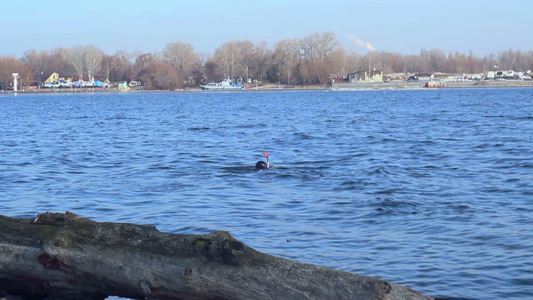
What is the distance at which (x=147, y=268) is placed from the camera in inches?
239

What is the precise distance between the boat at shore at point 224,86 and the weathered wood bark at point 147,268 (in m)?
183

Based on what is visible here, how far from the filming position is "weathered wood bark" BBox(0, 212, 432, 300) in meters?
5.78

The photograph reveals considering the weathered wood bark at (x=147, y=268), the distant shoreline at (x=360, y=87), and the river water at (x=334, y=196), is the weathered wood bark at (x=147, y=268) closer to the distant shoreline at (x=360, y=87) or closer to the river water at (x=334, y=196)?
the river water at (x=334, y=196)

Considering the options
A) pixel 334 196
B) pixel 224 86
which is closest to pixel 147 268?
pixel 334 196

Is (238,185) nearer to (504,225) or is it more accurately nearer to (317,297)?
(504,225)

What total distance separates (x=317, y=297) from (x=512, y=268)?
4.76m

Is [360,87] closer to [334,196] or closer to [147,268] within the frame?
[334,196]

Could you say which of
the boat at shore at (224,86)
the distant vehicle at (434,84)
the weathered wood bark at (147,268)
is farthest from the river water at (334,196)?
the boat at shore at (224,86)

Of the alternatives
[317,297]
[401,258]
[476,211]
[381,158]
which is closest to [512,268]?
[401,258]

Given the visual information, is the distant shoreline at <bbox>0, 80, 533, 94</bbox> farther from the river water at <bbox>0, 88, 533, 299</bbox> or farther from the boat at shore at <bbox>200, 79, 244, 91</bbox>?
the river water at <bbox>0, 88, 533, 299</bbox>

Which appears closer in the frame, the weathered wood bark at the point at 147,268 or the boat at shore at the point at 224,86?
the weathered wood bark at the point at 147,268

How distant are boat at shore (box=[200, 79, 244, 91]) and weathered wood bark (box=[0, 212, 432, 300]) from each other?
18274 cm

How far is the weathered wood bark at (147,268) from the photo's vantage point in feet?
19.0

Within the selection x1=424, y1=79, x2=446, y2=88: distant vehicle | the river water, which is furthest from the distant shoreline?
the river water
